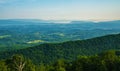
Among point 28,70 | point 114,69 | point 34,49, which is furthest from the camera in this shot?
point 34,49

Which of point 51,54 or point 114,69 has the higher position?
point 114,69

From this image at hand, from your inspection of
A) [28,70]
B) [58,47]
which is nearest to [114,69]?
[28,70]

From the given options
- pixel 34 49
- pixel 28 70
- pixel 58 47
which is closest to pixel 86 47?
pixel 58 47

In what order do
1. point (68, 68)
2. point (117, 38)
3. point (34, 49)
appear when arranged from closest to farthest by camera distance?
1. point (68, 68)
2. point (34, 49)
3. point (117, 38)

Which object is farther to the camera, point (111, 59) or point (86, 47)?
point (86, 47)

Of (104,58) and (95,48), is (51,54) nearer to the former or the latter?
(95,48)

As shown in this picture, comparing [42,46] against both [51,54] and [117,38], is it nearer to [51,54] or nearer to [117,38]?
[51,54]
